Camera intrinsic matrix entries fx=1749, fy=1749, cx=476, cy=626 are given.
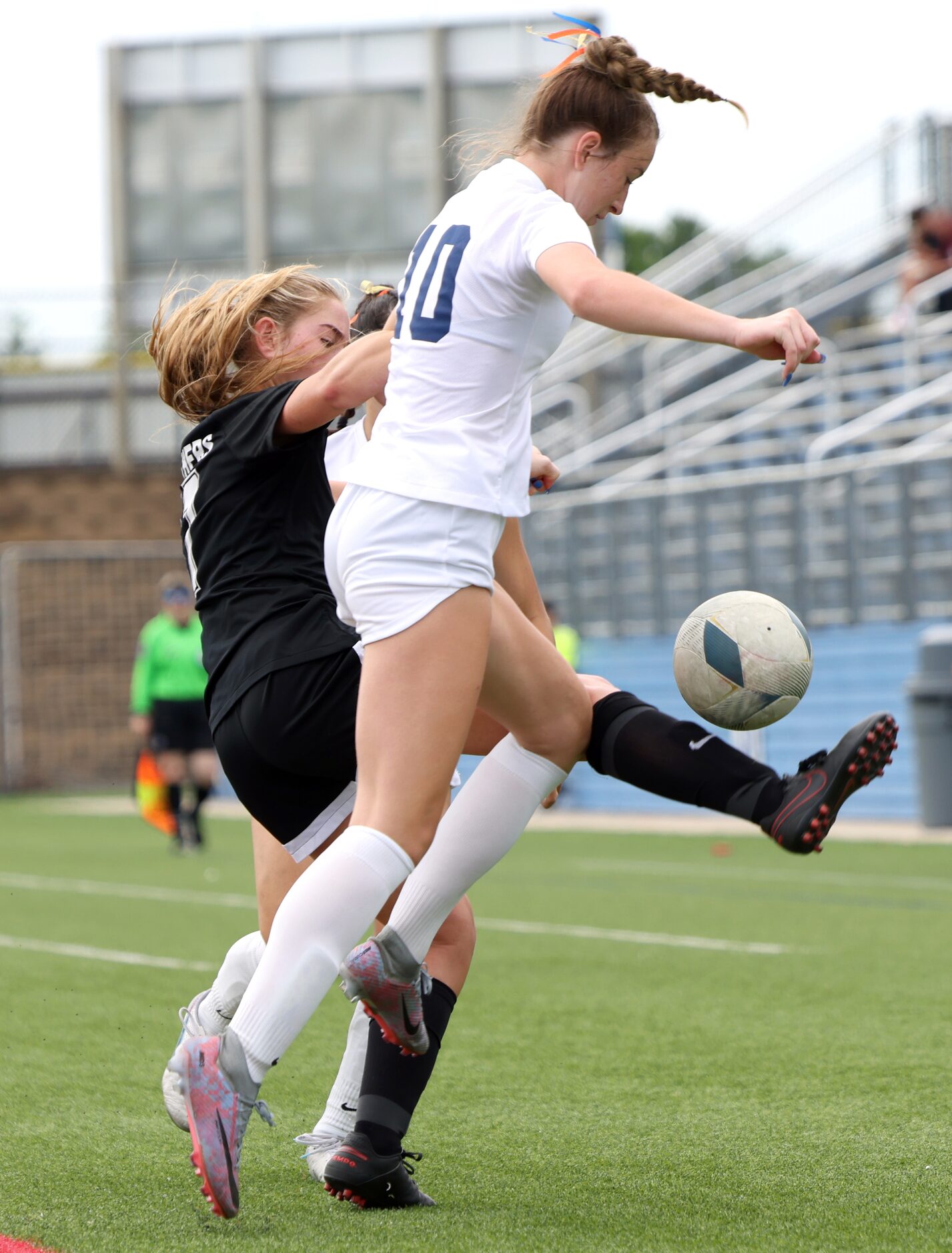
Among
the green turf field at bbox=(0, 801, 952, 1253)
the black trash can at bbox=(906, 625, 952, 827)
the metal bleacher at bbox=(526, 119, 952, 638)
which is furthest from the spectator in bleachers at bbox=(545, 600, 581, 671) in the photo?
the green turf field at bbox=(0, 801, 952, 1253)

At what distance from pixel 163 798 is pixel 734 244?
11.8m

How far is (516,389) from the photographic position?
120 inches

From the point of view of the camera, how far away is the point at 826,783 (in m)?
3.00

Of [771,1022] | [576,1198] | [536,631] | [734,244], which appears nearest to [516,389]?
[536,631]

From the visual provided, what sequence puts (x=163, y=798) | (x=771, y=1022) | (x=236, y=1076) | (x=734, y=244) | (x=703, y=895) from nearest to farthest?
(x=236, y=1076), (x=771, y=1022), (x=703, y=895), (x=163, y=798), (x=734, y=244)

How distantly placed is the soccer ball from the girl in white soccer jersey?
0.21 metres

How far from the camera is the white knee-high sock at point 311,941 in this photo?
290 centimetres

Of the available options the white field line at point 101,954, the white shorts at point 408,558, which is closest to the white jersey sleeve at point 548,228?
the white shorts at point 408,558

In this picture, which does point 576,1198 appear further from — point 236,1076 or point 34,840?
point 34,840

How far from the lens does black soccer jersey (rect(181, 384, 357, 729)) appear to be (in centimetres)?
332

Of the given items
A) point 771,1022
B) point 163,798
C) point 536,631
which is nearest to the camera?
point 536,631

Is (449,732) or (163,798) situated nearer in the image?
(449,732)

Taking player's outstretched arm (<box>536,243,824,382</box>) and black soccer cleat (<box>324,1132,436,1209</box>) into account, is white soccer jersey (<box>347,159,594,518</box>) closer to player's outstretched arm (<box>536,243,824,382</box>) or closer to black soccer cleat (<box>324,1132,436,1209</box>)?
player's outstretched arm (<box>536,243,824,382</box>)

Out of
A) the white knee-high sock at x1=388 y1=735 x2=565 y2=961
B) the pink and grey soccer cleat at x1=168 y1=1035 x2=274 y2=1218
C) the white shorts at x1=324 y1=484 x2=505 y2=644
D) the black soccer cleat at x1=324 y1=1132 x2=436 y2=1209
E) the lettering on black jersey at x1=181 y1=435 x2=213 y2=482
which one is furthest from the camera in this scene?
the lettering on black jersey at x1=181 y1=435 x2=213 y2=482
